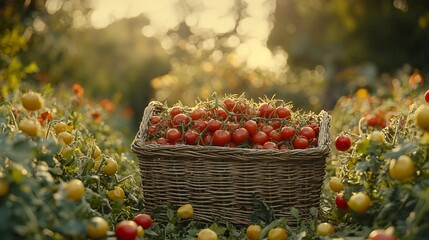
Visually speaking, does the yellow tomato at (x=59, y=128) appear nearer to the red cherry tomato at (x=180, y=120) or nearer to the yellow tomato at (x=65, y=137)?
the yellow tomato at (x=65, y=137)

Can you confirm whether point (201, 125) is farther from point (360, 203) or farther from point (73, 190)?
point (73, 190)

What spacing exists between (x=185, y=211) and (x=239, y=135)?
1.58ft

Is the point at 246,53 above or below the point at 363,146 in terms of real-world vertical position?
above

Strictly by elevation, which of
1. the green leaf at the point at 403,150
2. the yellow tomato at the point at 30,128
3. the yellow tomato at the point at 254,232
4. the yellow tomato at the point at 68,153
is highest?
the green leaf at the point at 403,150

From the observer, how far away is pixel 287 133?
3184 millimetres

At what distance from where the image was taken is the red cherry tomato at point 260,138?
3.16m

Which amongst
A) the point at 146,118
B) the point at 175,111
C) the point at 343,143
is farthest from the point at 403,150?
the point at 146,118

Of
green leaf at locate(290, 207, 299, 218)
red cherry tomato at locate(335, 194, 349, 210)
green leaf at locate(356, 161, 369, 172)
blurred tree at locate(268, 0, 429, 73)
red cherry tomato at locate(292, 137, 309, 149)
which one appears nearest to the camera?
green leaf at locate(356, 161, 369, 172)

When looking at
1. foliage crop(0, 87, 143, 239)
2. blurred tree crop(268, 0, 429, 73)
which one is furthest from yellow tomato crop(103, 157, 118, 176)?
blurred tree crop(268, 0, 429, 73)

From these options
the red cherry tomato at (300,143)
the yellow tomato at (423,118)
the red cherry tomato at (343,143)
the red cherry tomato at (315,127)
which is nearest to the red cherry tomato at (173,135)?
the red cherry tomato at (300,143)

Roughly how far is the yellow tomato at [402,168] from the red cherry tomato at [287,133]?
2.93 ft

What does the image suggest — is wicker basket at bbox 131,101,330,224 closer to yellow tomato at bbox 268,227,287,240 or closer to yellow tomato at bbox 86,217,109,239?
yellow tomato at bbox 268,227,287,240

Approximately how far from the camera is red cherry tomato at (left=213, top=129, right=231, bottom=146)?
313 centimetres

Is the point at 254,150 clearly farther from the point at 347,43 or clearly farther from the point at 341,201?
the point at 347,43
